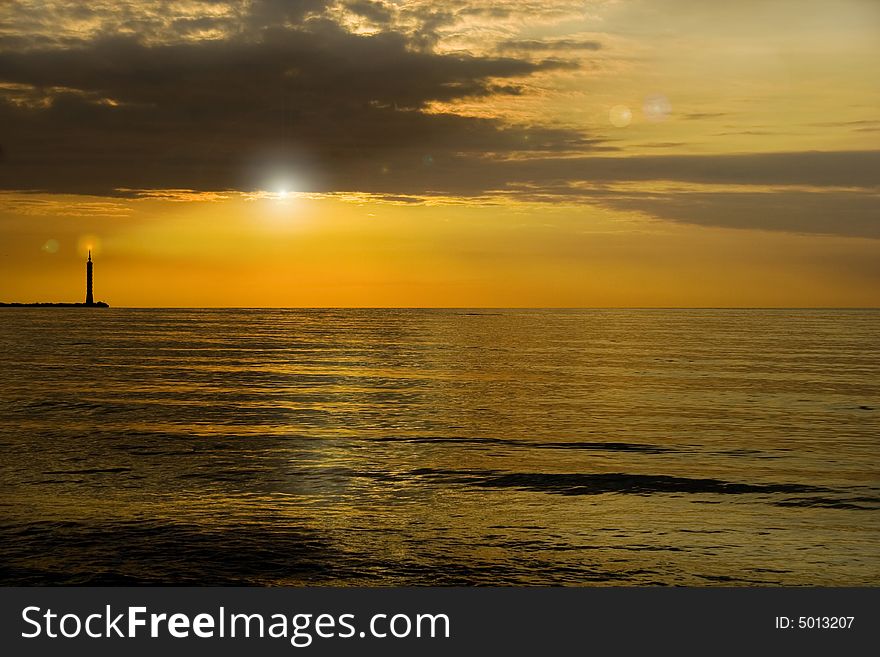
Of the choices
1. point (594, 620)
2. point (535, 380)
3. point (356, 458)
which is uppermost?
point (535, 380)

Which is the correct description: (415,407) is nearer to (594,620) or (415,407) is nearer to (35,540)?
(35,540)

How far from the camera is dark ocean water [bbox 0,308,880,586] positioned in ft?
46.9

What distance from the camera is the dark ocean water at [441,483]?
46.9 feet

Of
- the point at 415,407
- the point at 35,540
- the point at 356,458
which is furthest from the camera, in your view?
the point at 415,407

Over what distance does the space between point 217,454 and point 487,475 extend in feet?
27.5

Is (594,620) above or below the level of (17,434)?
below

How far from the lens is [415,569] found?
14.0 m

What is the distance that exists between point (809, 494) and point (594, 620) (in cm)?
1079

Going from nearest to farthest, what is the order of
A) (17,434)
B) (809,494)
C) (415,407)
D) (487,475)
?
(809,494), (487,475), (17,434), (415,407)

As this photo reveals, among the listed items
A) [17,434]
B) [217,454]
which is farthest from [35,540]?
[17,434]

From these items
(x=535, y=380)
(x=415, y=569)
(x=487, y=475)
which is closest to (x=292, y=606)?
(x=415, y=569)

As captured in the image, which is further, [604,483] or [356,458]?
[356,458]

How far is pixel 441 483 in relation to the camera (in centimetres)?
2117

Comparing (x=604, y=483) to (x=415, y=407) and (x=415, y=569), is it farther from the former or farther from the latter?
(x=415, y=407)
